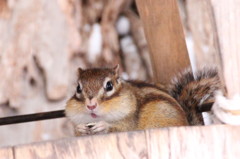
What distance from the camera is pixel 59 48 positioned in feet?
11.8

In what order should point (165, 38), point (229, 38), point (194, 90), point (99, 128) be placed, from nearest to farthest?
point (229, 38) < point (99, 128) < point (194, 90) < point (165, 38)

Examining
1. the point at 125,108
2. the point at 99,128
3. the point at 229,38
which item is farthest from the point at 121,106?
the point at 229,38

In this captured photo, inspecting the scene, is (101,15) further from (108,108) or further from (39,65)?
(108,108)

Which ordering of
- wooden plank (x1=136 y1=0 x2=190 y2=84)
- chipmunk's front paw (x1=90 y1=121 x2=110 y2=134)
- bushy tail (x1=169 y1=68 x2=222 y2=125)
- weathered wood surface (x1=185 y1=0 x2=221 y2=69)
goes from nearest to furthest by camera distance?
1. chipmunk's front paw (x1=90 y1=121 x2=110 y2=134)
2. bushy tail (x1=169 y1=68 x2=222 y2=125)
3. wooden plank (x1=136 y1=0 x2=190 y2=84)
4. weathered wood surface (x1=185 y1=0 x2=221 y2=69)

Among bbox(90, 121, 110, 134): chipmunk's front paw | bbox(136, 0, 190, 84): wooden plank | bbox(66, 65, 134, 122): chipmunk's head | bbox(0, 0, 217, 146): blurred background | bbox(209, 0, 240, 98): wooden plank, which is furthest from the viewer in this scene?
bbox(0, 0, 217, 146): blurred background

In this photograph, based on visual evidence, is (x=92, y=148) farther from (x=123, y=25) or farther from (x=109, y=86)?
(x=123, y=25)

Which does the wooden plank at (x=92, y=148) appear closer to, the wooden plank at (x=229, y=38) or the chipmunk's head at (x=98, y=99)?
the wooden plank at (x=229, y=38)

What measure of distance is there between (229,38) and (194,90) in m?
0.64

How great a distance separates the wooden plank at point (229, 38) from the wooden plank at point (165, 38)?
840mm

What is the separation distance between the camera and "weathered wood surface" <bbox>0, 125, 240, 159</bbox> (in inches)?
79.0

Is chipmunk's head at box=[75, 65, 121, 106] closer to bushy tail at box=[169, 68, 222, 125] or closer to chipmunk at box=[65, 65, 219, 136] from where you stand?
chipmunk at box=[65, 65, 219, 136]

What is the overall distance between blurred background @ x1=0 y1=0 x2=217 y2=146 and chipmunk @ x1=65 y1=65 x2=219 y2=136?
105 cm

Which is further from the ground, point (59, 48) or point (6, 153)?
point (59, 48)

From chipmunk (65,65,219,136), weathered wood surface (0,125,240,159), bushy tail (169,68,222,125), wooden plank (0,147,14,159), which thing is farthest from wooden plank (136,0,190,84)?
wooden plank (0,147,14,159)
